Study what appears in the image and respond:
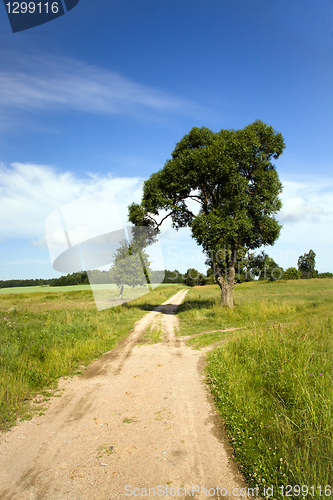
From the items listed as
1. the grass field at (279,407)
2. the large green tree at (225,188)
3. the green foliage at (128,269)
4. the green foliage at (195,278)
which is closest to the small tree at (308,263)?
the green foliage at (195,278)

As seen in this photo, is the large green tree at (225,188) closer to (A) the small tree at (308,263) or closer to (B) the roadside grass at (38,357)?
(B) the roadside grass at (38,357)

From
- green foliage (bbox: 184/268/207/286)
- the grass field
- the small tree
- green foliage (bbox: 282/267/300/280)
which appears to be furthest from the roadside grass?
the small tree

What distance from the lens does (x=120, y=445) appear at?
165 inches

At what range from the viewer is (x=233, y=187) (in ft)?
59.9

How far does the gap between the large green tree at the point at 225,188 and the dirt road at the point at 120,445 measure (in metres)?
12.3

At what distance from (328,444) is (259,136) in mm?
19231

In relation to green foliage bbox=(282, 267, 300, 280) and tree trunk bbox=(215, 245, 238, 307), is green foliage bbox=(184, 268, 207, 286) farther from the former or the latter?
tree trunk bbox=(215, 245, 238, 307)

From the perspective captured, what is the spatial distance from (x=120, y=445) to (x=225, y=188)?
646 inches

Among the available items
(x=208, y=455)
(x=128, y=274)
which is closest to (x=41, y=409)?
(x=208, y=455)

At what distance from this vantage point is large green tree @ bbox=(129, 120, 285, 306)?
17.5 meters

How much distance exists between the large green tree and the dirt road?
12.3 meters

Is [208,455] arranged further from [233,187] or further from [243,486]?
[233,187]

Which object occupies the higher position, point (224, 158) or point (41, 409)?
point (224, 158)

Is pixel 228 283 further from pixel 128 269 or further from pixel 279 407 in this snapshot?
pixel 128 269
